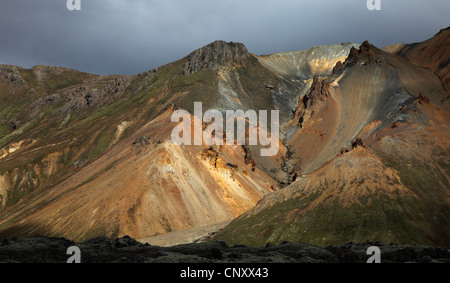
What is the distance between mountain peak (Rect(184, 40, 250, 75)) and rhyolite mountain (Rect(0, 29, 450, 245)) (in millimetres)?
696

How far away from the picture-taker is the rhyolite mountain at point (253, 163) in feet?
181

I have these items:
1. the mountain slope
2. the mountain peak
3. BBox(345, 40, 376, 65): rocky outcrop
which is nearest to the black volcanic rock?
the mountain slope

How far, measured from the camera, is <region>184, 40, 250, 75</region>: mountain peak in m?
184

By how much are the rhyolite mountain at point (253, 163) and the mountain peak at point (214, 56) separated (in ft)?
2.28

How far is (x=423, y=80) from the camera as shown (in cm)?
13288

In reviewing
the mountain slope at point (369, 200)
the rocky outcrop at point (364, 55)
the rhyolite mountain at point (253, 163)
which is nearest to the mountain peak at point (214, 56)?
the rhyolite mountain at point (253, 163)

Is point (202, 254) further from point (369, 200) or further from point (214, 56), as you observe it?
point (214, 56)

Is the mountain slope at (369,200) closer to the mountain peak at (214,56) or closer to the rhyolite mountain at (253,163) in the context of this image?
the rhyolite mountain at (253,163)

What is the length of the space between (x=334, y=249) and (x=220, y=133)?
8093cm

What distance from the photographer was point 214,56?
189 metres

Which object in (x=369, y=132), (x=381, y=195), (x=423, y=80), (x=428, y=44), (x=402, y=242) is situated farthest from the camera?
(x=428, y=44)

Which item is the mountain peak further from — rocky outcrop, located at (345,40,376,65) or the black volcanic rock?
the black volcanic rock
